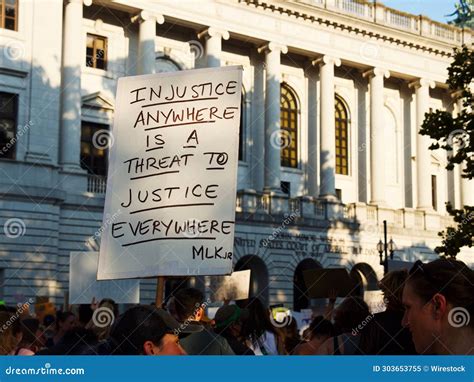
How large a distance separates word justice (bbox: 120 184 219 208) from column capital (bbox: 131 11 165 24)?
2944 centimetres

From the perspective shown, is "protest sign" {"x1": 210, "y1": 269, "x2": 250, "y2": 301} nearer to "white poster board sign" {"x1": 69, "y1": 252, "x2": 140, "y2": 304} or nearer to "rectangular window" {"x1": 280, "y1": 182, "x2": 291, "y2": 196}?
"white poster board sign" {"x1": 69, "y1": 252, "x2": 140, "y2": 304}

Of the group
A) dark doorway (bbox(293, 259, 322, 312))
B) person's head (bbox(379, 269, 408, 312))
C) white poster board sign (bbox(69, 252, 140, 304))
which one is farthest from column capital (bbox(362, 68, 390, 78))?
person's head (bbox(379, 269, 408, 312))

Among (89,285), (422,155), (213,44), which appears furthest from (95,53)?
(89,285)

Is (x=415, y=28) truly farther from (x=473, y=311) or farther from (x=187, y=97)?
(x=473, y=311)

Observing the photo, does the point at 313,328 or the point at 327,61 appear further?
the point at 327,61

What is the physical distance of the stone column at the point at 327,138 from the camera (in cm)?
4166

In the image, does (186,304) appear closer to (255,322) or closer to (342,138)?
(255,322)

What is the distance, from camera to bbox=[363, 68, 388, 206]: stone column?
1721 inches

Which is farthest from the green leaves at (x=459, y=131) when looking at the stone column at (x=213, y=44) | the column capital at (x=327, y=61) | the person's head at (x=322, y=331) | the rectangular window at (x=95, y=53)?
the column capital at (x=327, y=61)

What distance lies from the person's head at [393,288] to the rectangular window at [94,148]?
3039cm

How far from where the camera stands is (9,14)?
32.3 m

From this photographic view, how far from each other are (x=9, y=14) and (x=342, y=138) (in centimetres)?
1843

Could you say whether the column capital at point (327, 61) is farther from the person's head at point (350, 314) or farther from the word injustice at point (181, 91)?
the person's head at point (350, 314)

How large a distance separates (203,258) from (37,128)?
2593cm
